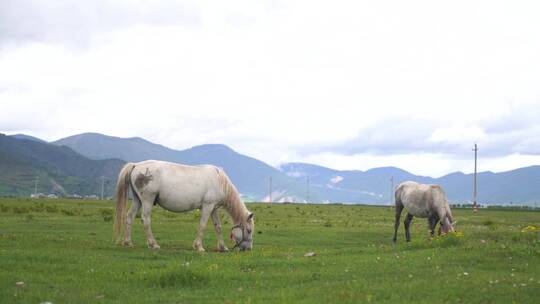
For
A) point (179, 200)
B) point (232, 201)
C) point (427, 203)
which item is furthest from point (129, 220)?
point (427, 203)

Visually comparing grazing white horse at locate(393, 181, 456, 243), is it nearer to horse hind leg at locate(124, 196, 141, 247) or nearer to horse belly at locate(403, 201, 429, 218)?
horse belly at locate(403, 201, 429, 218)

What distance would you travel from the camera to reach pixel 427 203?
30.2m

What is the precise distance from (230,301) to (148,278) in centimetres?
331

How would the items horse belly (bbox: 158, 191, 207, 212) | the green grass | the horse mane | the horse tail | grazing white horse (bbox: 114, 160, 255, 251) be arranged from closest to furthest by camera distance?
the green grass < grazing white horse (bbox: 114, 160, 255, 251) < the horse tail < horse belly (bbox: 158, 191, 207, 212) < the horse mane

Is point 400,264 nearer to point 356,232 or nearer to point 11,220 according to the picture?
point 356,232

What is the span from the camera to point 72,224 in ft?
116

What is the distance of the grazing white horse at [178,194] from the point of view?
2281 centimetres

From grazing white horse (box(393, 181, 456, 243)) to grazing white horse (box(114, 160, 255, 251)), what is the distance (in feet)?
33.5

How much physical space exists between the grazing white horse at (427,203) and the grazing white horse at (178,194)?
10.2 m

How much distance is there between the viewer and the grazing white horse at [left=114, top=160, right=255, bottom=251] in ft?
74.8

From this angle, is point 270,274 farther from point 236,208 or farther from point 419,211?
point 419,211

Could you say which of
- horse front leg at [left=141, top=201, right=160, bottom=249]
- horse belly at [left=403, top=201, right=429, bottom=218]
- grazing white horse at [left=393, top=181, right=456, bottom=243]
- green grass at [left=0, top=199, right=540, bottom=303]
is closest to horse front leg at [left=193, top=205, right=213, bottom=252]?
green grass at [left=0, top=199, right=540, bottom=303]

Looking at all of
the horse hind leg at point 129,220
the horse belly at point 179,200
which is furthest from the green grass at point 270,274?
the horse belly at point 179,200

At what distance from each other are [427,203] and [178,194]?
1366cm
